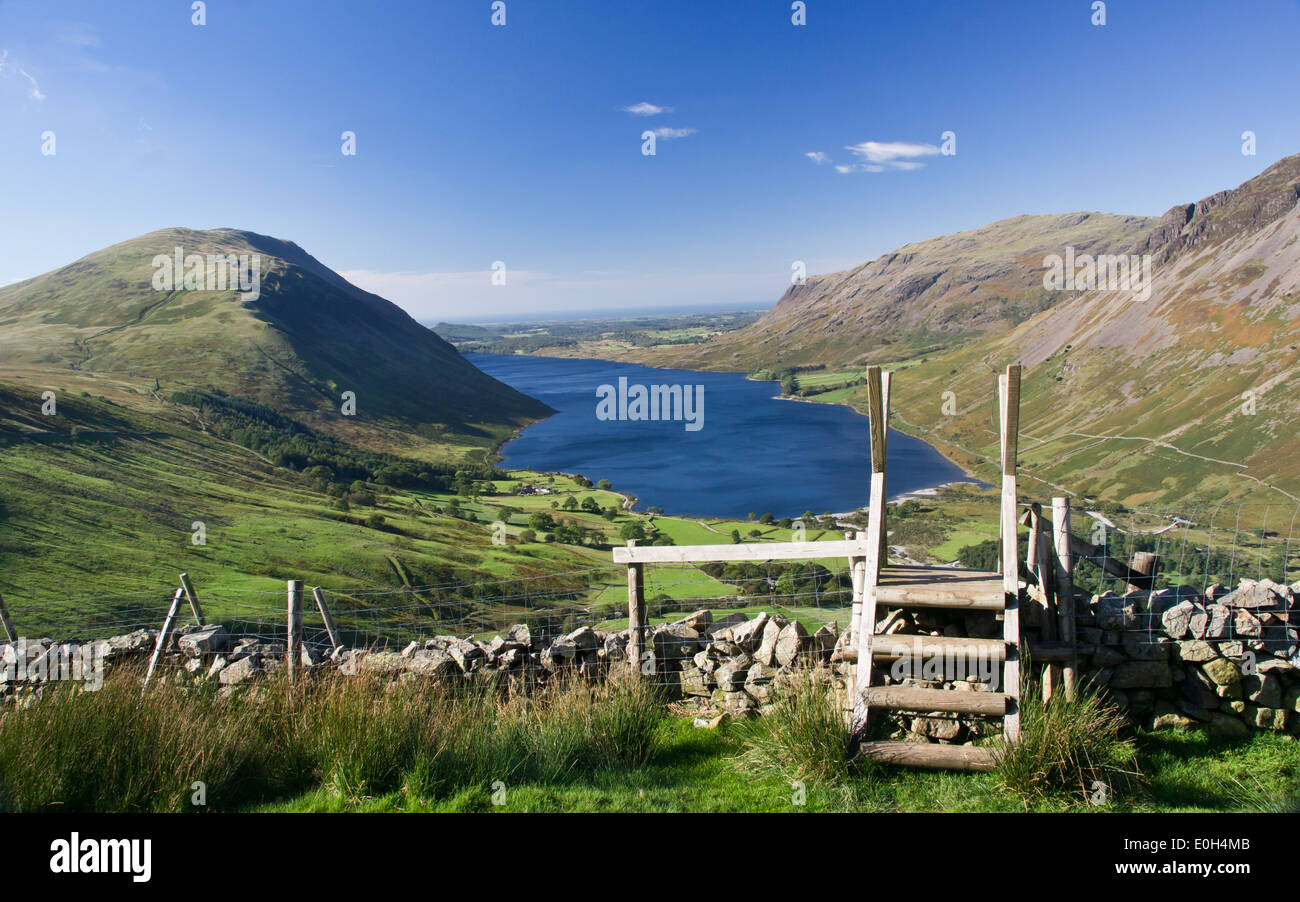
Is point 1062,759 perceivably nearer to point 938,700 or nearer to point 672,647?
point 938,700

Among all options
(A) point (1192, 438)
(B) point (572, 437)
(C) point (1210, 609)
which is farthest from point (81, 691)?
(B) point (572, 437)

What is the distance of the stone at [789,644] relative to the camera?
6.05 meters

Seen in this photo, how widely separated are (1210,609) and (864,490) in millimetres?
77706

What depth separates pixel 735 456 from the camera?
10025 centimetres

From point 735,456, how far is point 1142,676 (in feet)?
313

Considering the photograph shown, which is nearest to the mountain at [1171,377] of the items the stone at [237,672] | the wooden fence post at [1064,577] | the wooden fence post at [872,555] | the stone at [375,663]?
the wooden fence post at [1064,577]

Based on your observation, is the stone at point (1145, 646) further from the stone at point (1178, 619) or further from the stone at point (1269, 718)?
the stone at point (1269, 718)

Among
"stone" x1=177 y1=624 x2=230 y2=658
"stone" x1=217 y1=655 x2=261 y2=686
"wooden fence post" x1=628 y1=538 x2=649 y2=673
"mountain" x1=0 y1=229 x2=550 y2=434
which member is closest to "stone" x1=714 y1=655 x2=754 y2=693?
"wooden fence post" x1=628 y1=538 x2=649 y2=673

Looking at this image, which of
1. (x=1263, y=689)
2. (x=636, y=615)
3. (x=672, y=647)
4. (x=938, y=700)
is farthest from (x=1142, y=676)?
(x=636, y=615)

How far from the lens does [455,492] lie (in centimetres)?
8412
